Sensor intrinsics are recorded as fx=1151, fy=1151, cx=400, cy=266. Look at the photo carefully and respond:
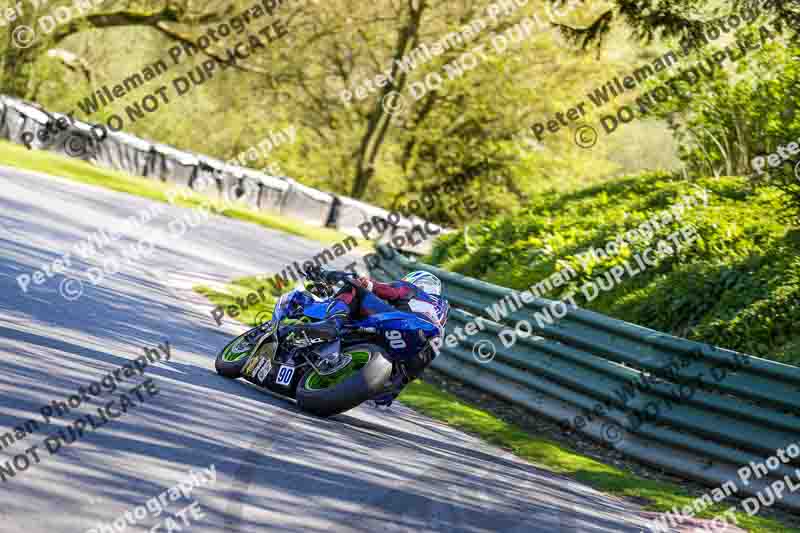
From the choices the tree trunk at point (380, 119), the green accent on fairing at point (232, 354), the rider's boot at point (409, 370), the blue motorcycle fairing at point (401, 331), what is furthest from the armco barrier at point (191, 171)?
the blue motorcycle fairing at point (401, 331)

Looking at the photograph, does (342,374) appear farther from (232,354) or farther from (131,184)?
(131,184)

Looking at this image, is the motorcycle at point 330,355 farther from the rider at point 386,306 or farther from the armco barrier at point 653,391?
the armco barrier at point 653,391

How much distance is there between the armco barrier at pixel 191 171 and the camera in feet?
112

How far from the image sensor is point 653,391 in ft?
33.7

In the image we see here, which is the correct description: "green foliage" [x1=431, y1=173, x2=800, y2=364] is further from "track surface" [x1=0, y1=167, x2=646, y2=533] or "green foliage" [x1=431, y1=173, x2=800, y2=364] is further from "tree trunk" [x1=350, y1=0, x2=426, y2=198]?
"tree trunk" [x1=350, y1=0, x2=426, y2=198]

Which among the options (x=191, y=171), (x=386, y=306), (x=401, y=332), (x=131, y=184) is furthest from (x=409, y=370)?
(x=191, y=171)

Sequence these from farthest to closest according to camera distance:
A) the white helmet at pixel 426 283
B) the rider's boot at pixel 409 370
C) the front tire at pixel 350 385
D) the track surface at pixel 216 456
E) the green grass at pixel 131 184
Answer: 1. the green grass at pixel 131 184
2. the white helmet at pixel 426 283
3. the rider's boot at pixel 409 370
4. the front tire at pixel 350 385
5. the track surface at pixel 216 456

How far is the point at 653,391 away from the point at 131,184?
25.3m

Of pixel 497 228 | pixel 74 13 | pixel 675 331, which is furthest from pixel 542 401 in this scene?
pixel 74 13

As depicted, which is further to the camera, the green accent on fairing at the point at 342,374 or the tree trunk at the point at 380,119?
the tree trunk at the point at 380,119

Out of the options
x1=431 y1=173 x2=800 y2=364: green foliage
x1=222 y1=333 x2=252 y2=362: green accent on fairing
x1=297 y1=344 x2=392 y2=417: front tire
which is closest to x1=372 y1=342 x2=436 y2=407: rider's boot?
x1=297 y1=344 x2=392 y2=417: front tire

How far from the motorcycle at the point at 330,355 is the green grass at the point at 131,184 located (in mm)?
19810

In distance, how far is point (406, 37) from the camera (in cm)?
4416

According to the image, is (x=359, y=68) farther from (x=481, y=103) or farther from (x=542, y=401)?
(x=542, y=401)
